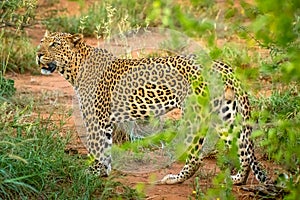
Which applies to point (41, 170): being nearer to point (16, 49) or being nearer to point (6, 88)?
point (6, 88)

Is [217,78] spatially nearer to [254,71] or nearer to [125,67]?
[125,67]

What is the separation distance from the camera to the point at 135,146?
433cm

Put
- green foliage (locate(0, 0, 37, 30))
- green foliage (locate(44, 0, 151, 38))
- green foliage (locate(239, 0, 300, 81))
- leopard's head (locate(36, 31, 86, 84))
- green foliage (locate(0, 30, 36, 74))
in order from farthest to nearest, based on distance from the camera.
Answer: green foliage (locate(44, 0, 151, 38)) < green foliage (locate(0, 30, 36, 74)) < green foliage (locate(0, 0, 37, 30)) < leopard's head (locate(36, 31, 86, 84)) < green foliage (locate(239, 0, 300, 81))

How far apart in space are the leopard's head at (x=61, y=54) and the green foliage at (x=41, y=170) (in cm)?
76

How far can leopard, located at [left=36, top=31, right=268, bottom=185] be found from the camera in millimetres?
7188

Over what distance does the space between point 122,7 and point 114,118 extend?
20.7 ft

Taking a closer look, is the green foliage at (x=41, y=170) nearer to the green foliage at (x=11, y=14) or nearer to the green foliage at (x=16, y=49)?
the green foliage at (x=11, y=14)

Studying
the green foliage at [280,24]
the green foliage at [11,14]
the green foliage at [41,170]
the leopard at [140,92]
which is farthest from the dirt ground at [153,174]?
the green foliage at [280,24]

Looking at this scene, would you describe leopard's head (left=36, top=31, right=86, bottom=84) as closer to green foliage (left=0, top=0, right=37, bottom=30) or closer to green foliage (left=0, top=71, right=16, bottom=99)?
green foliage (left=0, top=71, right=16, bottom=99)

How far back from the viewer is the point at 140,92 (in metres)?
7.50

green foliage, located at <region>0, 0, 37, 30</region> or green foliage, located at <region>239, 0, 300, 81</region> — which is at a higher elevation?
green foliage, located at <region>239, 0, 300, 81</region>

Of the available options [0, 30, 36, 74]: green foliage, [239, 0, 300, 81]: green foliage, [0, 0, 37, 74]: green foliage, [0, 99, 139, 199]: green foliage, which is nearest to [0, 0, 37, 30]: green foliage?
[0, 0, 37, 74]: green foliage

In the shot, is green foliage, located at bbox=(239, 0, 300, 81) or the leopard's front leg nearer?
green foliage, located at bbox=(239, 0, 300, 81)

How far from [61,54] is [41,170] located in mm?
1718
